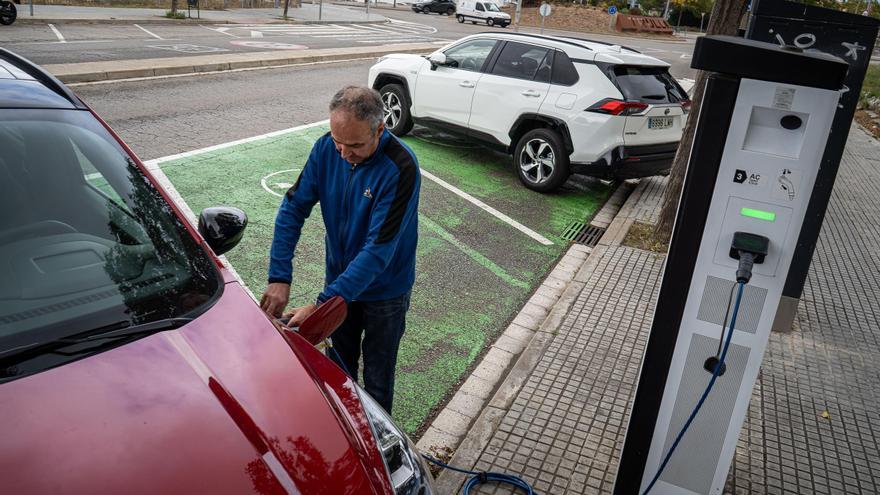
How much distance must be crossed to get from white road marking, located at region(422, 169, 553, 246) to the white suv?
91 centimetres

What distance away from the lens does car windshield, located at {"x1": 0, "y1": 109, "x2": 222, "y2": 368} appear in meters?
2.25

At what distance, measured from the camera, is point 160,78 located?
13.4 m

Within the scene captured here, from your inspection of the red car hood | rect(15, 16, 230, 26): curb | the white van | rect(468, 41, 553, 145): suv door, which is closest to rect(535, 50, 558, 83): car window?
rect(468, 41, 553, 145): suv door

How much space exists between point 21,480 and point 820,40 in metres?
5.52

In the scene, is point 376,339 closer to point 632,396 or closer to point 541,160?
point 632,396

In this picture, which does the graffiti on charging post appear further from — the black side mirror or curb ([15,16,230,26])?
curb ([15,16,230,26])

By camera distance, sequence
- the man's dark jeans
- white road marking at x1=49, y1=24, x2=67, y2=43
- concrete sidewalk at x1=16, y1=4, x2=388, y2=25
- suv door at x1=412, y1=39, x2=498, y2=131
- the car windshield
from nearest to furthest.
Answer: the car windshield → the man's dark jeans → suv door at x1=412, y1=39, x2=498, y2=131 → white road marking at x1=49, y1=24, x2=67, y2=43 → concrete sidewalk at x1=16, y1=4, x2=388, y2=25

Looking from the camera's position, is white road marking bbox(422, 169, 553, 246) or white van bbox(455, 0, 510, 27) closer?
white road marking bbox(422, 169, 553, 246)

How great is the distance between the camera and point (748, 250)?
9.11ft

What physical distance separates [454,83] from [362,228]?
251 inches

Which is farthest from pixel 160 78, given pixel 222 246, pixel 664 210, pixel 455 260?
pixel 222 246

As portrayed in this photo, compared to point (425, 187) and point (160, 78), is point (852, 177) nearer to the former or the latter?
point (425, 187)

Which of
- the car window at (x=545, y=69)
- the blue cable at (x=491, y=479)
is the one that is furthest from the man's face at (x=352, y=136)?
the car window at (x=545, y=69)

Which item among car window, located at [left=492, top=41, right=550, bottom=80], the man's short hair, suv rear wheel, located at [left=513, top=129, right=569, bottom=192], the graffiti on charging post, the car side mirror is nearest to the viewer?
the man's short hair
